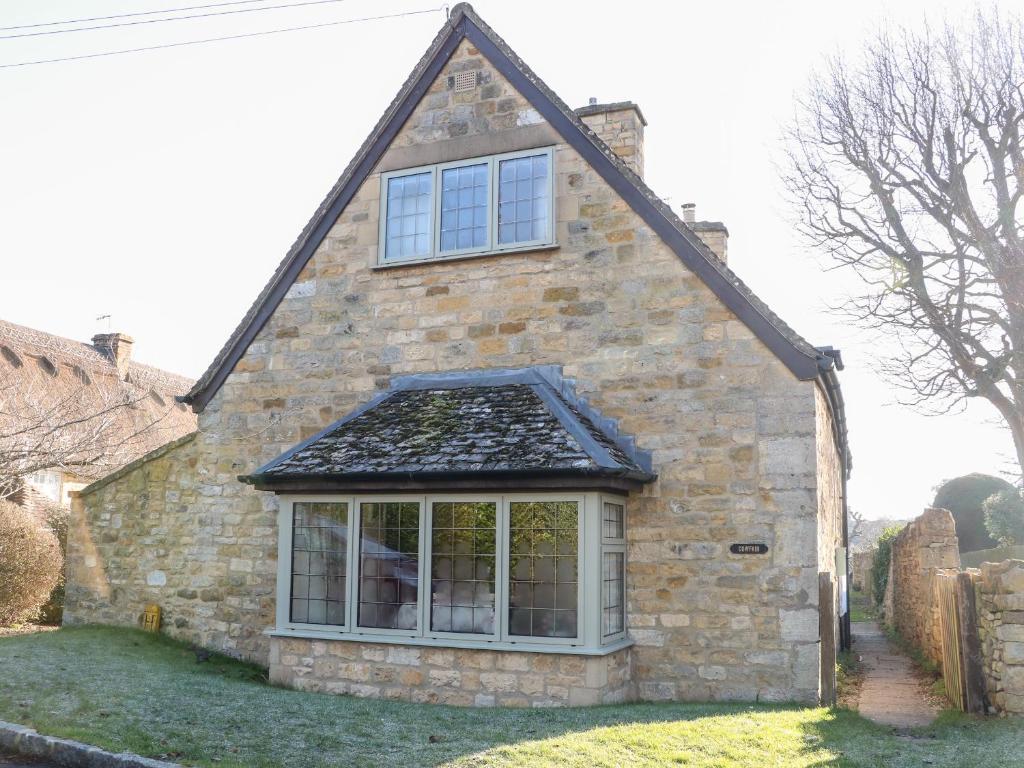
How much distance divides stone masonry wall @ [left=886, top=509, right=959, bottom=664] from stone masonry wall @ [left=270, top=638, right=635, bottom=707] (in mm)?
5638

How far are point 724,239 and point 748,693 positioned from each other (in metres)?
7.46

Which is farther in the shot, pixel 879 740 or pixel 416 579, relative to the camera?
pixel 416 579

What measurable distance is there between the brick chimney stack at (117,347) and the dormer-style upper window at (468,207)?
19.6 m

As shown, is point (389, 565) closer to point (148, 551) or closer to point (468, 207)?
point (148, 551)

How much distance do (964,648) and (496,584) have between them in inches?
191

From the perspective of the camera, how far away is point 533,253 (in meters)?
11.8

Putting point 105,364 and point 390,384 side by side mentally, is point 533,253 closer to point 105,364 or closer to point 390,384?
point 390,384

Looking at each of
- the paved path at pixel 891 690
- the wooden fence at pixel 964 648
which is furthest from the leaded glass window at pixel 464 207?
the paved path at pixel 891 690

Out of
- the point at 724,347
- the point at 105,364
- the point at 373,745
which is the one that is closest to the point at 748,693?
the point at 724,347

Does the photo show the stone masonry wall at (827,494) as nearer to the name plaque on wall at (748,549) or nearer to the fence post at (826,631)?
the fence post at (826,631)

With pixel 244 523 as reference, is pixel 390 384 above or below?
above

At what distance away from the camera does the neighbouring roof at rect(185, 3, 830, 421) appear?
1054 centimetres

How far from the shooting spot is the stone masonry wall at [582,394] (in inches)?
400

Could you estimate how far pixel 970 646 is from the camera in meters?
9.56
